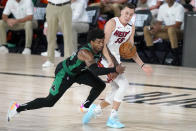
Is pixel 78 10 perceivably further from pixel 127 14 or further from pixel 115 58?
pixel 127 14

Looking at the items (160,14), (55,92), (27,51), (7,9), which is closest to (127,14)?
(55,92)

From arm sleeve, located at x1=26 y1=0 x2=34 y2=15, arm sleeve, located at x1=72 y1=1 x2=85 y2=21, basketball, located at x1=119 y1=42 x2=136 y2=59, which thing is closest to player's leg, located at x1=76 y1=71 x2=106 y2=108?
basketball, located at x1=119 y1=42 x2=136 y2=59

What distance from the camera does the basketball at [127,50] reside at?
6562mm

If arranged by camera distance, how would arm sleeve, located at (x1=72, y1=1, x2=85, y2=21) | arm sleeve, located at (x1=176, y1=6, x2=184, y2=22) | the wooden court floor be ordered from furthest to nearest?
arm sleeve, located at (x1=72, y1=1, x2=85, y2=21) → arm sleeve, located at (x1=176, y1=6, x2=184, y2=22) → the wooden court floor

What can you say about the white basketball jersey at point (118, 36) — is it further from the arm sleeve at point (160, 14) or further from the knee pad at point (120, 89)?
the arm sleeve at point (160, 14)

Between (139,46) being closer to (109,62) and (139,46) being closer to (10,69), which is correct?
(10,69)

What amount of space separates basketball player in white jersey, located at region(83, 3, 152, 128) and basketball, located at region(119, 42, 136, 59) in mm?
131

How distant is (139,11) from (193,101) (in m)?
5.14

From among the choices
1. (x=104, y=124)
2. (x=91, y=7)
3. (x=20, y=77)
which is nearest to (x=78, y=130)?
(x=104, y=124)

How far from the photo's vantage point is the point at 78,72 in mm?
6578

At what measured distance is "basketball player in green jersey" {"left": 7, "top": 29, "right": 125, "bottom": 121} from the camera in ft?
20.5

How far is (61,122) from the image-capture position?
22.3ft

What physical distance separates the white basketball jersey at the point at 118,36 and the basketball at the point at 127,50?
0.41ft

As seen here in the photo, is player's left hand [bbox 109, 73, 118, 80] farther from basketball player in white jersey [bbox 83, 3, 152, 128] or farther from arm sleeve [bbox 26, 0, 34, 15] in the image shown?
arm sleeve [bbox 26, 0, 34, 15]
